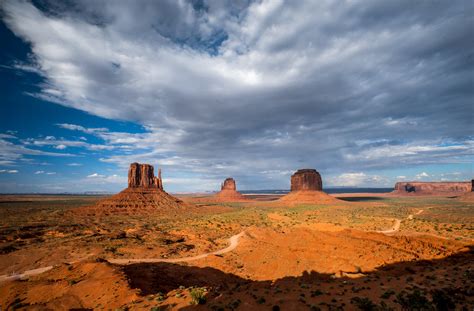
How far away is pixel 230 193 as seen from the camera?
188 meters

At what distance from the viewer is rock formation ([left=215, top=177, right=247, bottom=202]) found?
182500mm

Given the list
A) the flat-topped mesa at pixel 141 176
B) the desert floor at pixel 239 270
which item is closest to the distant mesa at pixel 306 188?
the flat-topped mesa at pixel 141 176

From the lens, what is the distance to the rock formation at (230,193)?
182500mm

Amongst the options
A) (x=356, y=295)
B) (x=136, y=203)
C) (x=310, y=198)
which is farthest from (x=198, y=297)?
(x=310, y=198)

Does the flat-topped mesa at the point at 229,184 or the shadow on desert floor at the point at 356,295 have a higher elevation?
the flat-topped mesa at the point at 229,184

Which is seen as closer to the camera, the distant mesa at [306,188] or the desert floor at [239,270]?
the desert floor at [239,270]

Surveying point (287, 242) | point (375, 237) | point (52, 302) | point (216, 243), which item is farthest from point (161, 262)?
point (375, 237)

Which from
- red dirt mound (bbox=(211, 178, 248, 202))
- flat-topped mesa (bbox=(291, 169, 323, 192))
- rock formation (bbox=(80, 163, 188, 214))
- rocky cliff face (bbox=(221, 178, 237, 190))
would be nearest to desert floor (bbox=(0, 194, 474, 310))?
rock formation (bbox=(80, 163, 188, 214))

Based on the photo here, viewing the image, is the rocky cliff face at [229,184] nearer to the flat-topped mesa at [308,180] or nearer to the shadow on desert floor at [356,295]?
the flat-topped mesa at [308,180]

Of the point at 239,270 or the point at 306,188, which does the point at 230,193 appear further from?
the point at 239,270

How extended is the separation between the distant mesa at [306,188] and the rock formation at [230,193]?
5189cm

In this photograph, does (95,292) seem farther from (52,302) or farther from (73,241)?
(73,241)

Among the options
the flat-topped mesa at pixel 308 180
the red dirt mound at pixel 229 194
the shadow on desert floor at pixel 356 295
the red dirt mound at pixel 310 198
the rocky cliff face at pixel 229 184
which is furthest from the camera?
the rocky cliff face at pixel 229 184

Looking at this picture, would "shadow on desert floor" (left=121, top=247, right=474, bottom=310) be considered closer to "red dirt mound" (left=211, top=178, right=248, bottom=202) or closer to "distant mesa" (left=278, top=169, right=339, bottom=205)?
"distant mesa" (left=278, top=169, right=339, bottom=205)
